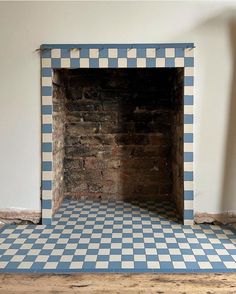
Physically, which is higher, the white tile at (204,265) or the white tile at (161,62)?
the white tile at (161,62)

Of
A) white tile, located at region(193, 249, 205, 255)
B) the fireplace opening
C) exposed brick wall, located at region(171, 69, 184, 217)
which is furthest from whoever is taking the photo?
the fireplace opening

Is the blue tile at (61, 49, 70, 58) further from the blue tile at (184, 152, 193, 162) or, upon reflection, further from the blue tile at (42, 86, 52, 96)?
the blue tile at (184, 152, 193, 162)

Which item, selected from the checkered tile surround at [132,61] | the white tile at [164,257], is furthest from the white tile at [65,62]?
the white tile at [164,257]

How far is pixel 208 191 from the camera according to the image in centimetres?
288

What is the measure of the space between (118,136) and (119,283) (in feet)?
6.38

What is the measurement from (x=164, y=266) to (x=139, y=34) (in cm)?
183

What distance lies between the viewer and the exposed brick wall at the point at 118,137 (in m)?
3.56

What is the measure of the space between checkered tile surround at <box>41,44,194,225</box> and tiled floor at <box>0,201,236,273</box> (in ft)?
1.11

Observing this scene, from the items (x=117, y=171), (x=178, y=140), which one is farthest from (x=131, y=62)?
(x=117, y=171)

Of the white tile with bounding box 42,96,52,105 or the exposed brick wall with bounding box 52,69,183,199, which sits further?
the exposed brick wall with bounding box 52,69,183,199

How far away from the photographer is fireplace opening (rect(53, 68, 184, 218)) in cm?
354

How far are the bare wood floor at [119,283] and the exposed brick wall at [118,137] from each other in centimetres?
168

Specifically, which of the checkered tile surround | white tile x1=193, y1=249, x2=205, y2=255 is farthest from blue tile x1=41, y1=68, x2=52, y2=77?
white tile x1=193, y1=249, x2=205, y2=255

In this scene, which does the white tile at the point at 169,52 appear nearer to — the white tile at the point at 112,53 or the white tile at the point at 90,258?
the white tile at the point at 112,53
